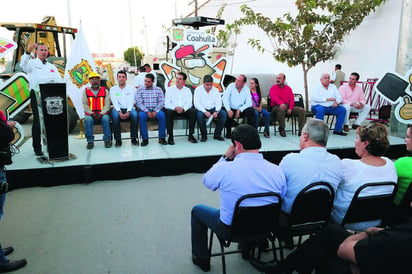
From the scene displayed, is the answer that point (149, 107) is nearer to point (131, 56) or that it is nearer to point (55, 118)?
point (55, 118)

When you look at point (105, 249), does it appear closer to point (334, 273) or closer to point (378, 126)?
point (334, 273)

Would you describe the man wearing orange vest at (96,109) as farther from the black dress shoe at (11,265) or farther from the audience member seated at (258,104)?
the black dress shoe at (11,265)

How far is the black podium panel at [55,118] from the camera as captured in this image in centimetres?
448

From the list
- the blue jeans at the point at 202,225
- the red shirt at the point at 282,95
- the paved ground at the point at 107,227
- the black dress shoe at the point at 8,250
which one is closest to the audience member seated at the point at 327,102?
the red shirt at the point at 282,95

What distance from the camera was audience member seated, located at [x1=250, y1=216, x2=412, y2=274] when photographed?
59.3 inches

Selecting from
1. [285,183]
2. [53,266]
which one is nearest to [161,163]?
[53,266]

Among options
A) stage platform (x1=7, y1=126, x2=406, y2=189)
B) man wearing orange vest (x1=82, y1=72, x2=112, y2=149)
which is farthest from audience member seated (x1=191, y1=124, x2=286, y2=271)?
man wearing orange vest (x1=82, y1=72, x2=112, y2=149)

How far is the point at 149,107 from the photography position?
596 centimetres

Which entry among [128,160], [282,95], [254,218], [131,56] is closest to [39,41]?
[128,160]

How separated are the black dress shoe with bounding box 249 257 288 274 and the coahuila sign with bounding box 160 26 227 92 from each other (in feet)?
15.9

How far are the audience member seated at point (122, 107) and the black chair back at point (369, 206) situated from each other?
420 centimetres

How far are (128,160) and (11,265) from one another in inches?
93.1

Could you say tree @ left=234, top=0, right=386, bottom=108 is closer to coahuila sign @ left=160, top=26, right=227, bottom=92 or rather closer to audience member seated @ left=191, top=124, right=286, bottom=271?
coahuila sign @ left=160, top=26, right=227, bottom=92

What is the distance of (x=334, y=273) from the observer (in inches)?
72.6
